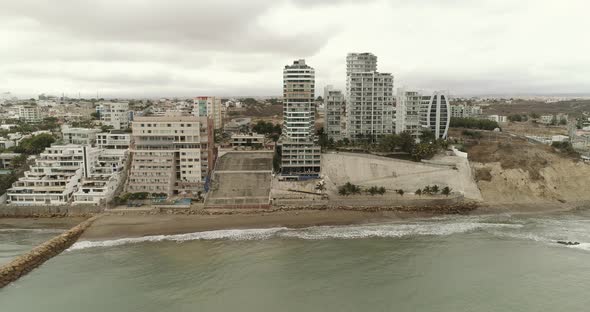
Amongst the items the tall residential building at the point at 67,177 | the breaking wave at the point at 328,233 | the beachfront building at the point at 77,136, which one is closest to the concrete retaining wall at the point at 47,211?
the tall residential building at the point at 67,177

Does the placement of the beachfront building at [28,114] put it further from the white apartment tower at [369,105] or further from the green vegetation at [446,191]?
the green vegetation at [446,191]

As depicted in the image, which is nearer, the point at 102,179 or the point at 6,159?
the point at 102,179

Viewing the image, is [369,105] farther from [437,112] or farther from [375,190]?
[375,190]

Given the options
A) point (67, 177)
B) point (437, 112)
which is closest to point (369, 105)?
point (437, 112)

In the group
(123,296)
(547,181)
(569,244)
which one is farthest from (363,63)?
(123,296)

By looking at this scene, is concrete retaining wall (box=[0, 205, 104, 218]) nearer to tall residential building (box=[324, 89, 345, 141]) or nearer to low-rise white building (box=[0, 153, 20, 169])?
low-rise white building (box=[0, 153, 20, 169])

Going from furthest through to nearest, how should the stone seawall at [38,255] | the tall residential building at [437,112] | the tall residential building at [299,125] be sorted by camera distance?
the tall residential building at [437,112] → the tall residential building at [299,125] → the stone seawall at [38,255]
